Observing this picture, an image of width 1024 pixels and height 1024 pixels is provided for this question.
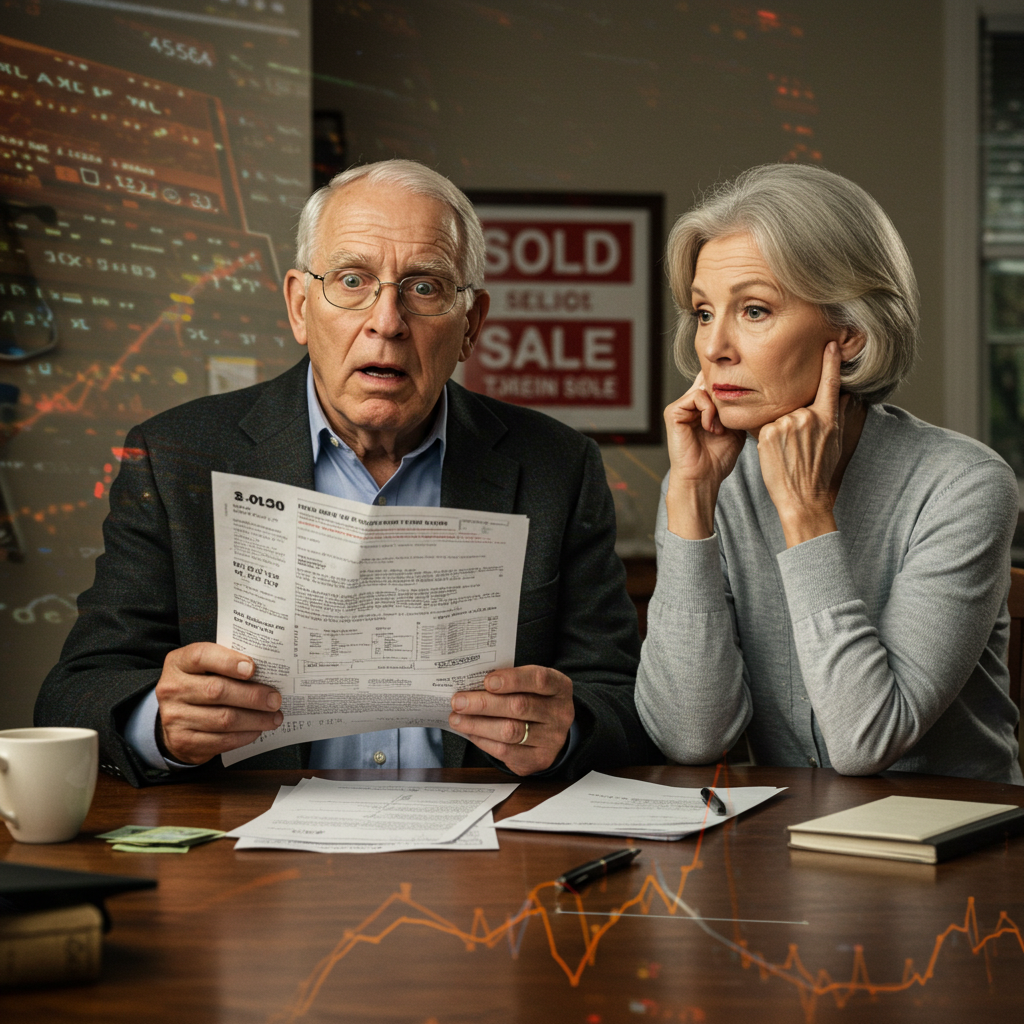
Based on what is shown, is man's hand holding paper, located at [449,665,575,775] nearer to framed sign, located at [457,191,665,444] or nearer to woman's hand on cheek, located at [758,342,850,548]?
woman's hand on cheek, located at [758,342,850,548]

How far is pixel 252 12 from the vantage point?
228cm

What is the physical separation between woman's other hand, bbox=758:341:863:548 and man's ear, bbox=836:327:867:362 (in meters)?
0.01

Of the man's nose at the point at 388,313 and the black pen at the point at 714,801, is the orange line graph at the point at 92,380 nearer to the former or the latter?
the man's nose at the point at 388,313

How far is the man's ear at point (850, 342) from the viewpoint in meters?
1.31

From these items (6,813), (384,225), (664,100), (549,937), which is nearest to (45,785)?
(6,813)

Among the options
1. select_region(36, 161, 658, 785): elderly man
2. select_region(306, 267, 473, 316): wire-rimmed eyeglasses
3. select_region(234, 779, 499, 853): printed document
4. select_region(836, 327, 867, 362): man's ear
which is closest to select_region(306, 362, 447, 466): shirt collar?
select_region(36, 161, 658, 785): elderly man

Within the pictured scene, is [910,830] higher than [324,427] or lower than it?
lower

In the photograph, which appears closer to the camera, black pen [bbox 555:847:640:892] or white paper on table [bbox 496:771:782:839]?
black pen [bbox 555:847:640:892]

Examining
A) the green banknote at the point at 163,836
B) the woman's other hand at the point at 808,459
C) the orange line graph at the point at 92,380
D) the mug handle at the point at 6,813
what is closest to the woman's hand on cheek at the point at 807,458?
the woman's other hand at the point at 808,459

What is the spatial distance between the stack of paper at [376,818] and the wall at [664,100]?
214 cm

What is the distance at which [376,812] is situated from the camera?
93 cm

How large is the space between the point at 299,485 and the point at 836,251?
0.68 meters

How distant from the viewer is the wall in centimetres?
312

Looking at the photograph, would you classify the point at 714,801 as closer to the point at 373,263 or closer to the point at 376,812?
the point at 376,812
